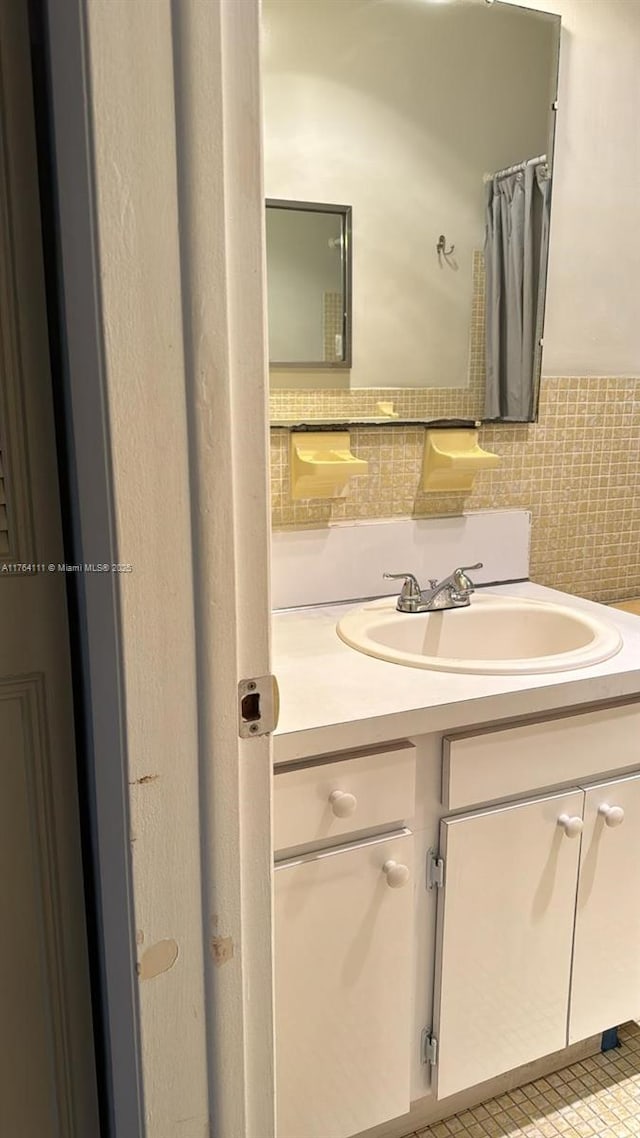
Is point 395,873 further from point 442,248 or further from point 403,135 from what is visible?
point 403,135

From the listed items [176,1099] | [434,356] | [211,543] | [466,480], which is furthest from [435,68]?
[176,1099]

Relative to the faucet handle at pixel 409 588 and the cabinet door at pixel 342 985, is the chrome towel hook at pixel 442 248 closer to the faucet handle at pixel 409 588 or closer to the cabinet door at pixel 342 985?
the faucet handle at pixel 409 588

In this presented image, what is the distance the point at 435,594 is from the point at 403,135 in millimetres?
830

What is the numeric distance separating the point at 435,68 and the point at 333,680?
3.67 ft

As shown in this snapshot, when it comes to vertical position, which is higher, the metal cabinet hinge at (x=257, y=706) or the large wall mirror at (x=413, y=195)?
the large wall mirror at (x=413, y=195)

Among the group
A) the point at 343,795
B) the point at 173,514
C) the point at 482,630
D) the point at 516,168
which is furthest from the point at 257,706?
the point at 516,168

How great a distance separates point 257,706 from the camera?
630 mm

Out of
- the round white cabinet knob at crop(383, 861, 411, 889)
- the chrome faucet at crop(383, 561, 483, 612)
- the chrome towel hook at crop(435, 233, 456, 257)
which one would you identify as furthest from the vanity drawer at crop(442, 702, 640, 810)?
the chrome towel hook at crop(435, 233, 456, 257)

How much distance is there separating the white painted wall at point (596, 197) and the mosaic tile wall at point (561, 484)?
0.07 metres

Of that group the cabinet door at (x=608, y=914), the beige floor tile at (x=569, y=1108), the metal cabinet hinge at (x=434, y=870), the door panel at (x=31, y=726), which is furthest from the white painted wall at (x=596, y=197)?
the beige floor tile at (x=569, y=1108)

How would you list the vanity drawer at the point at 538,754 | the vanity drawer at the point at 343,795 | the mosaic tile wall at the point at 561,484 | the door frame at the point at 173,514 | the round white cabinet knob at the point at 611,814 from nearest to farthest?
the door frame at the point at 173,514
the vanity drawer at the point at 343,795
the vanity drawer at the point at 538,754
the round white cabinet knob at the point at 611,814
the mosaic tile wall at the point at 561,484

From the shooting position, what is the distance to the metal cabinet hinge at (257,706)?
2.04 feet

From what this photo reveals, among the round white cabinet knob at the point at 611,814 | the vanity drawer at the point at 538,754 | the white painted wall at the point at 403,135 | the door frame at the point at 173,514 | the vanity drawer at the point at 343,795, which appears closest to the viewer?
the door frame at the point at 173,514

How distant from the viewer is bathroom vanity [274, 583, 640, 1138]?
107 cm
